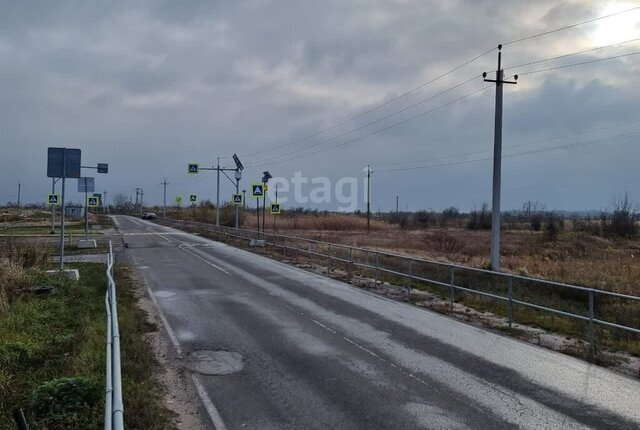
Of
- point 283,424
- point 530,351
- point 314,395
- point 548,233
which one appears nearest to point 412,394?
point 314,395

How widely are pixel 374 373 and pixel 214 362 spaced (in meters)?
2.42

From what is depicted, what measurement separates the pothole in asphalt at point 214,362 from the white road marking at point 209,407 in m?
0.40

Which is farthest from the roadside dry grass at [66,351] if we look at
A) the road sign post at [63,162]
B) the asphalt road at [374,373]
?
the road sign post at [63,162]

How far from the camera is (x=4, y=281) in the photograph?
1219cm

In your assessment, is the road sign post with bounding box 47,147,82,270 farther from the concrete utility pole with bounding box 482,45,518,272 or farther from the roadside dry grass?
the concrete utility pole with bounding box 482,45,518,272

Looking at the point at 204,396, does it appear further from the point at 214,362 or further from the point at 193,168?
the point at 193,168

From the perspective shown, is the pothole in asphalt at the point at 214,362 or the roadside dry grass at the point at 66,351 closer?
the roadside dry grass at the point at 66,351

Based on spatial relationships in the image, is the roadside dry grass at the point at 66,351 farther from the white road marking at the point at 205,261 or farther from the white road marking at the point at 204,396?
the white road marking at the point at 205,261

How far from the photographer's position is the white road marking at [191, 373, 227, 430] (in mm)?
5734

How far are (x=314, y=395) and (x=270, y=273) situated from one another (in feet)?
42.0

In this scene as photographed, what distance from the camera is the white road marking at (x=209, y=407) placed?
5734mm

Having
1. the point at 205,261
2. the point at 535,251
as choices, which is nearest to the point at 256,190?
the point at 205,261

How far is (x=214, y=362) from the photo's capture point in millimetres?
8086

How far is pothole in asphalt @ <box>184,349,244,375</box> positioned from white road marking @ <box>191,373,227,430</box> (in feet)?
1.30
